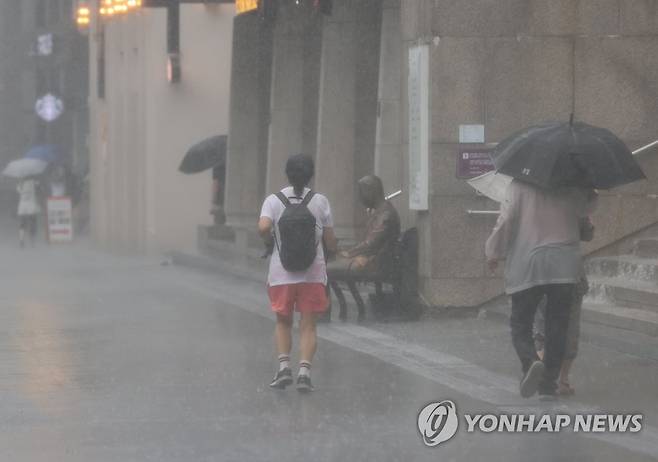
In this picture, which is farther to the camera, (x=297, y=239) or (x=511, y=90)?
(x=511, y=90)

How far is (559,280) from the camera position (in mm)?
9938

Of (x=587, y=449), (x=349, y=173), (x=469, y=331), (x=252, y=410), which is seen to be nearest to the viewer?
(x=587, y=449)

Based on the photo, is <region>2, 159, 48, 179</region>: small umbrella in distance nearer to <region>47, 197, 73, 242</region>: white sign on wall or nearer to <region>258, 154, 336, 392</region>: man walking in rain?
<region>47, 197, 73, 242</region>: white sign on wall

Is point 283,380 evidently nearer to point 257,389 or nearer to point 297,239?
point 257,389

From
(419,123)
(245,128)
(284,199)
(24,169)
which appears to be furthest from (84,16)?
(284,199)

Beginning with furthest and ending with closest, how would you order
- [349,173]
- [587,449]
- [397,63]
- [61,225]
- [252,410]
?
[61,225]
[349,173]
[397,63]
[252,410]
[587,449]

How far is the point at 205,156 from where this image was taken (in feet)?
88.1

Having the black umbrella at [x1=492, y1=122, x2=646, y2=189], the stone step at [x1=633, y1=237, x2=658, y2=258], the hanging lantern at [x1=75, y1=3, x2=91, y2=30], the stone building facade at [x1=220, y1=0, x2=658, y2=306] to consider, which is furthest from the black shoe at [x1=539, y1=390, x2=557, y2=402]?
the hanging lantern at [x1=75, y1=3, x2=91, y2=30]

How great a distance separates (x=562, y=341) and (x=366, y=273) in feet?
17.4

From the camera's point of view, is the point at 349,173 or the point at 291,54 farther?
the point at 291,54

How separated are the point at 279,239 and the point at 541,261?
6.37 ft

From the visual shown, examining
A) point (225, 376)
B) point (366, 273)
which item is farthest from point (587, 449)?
point (366, 273)

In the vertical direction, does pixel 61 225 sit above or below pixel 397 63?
below

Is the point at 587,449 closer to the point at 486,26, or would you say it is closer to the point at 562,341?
the point at 562,341
